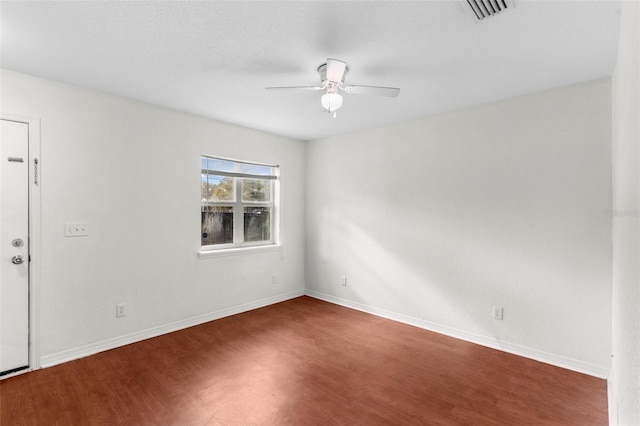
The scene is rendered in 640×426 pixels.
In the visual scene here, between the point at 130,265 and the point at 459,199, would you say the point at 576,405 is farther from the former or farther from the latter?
the point at 130,265

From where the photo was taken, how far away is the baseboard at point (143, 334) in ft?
8.84

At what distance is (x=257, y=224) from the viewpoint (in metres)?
4.51

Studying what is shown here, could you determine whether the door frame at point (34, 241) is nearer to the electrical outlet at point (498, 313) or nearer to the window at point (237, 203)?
the window at point (237, 203)

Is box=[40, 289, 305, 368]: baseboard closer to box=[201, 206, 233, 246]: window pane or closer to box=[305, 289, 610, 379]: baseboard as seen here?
box=[201, 206, 233, 246]: window pane

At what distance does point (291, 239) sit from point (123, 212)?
7.63ft

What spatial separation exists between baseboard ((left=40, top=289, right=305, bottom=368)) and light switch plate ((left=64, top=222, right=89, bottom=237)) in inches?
40.8

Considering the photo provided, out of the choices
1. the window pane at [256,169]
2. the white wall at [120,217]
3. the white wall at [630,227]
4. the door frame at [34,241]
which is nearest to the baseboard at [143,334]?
the white wall at [120,217]

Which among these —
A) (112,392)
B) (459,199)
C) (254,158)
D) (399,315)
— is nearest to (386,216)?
(459,199)

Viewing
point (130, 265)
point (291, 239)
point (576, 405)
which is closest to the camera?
point (576, 405)

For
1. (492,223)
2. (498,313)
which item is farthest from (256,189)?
(498,313)

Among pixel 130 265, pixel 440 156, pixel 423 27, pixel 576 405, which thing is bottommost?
pixel 576 405

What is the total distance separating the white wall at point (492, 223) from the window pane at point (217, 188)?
155 cm

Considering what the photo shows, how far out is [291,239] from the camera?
4.78 metres

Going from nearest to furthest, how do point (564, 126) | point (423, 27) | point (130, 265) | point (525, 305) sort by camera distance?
point (423, 27)
point (564, 126)
point (525, 305)
point (130, 265)
